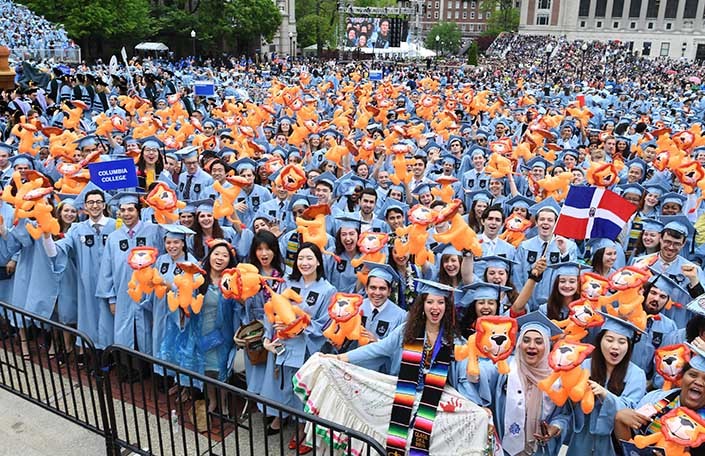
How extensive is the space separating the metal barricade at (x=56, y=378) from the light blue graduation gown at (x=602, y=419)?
3.14 metres

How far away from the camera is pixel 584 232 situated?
510cm

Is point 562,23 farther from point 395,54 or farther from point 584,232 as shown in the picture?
point 584,232

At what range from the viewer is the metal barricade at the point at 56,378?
14.2ft

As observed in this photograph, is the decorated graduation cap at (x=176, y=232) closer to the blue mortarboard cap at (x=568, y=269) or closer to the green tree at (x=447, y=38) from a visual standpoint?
the blue mortarboard cap at (x=568, y=269)

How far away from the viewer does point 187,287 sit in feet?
15.3

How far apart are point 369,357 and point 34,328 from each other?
143 inches

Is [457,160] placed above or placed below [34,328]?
above

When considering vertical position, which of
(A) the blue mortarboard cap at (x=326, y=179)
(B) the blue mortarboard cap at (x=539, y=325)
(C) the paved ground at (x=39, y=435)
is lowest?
(C) the paved ground at (x=39, y=435)

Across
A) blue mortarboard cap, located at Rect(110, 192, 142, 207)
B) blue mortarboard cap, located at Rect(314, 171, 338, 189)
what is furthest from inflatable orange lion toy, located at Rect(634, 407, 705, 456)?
blue mortarboard cap, located at Rect(314, 171, 338, 189)

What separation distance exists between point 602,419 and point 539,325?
0.64 meters

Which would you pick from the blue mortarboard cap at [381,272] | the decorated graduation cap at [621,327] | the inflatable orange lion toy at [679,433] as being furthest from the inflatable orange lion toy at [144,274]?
the inflatable orange lion toy at [679,433]

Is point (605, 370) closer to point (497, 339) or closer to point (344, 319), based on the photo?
point (497, 339)

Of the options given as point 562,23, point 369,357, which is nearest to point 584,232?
point 369,357

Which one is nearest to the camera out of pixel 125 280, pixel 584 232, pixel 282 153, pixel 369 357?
pixel 369 357
